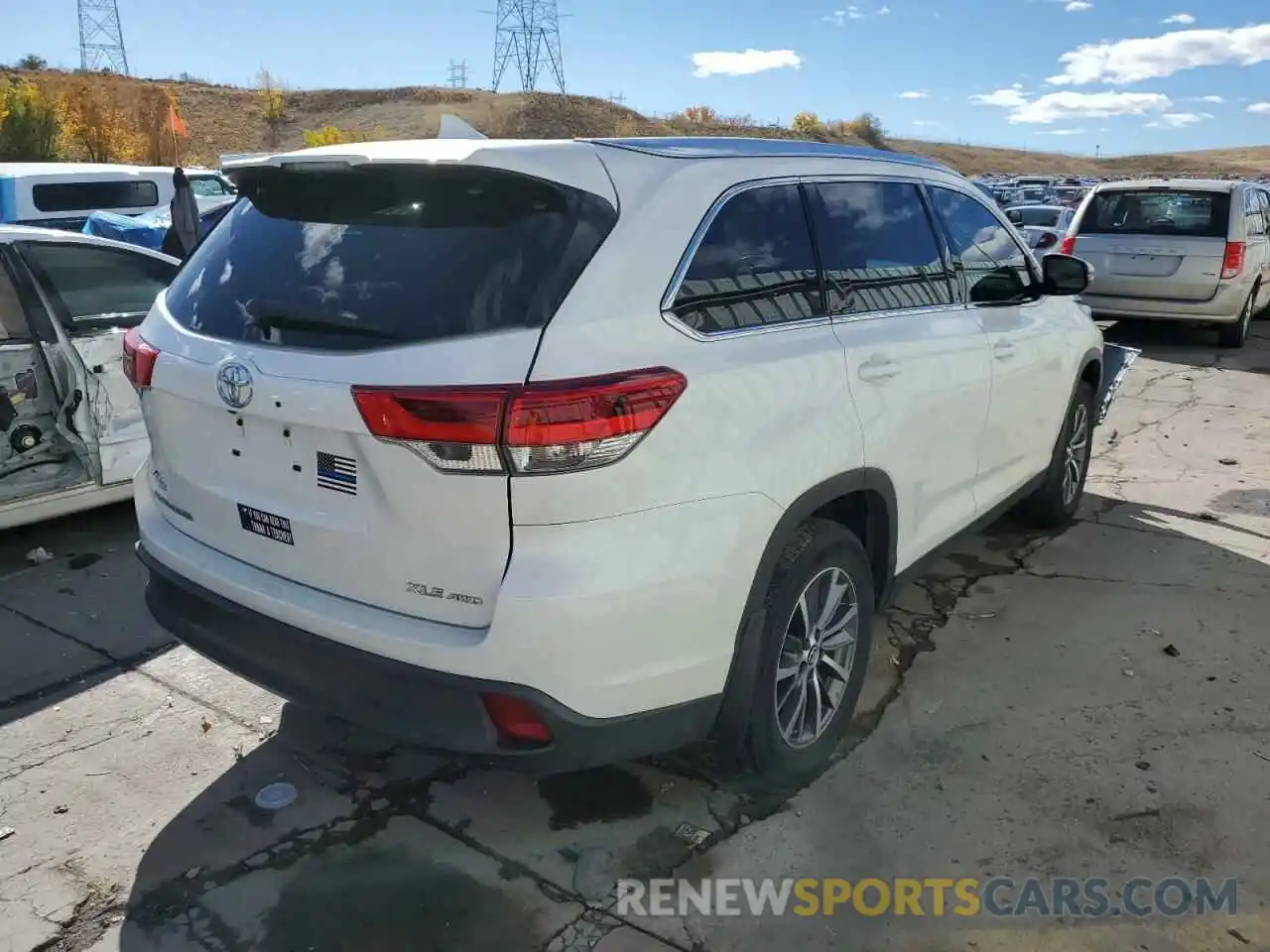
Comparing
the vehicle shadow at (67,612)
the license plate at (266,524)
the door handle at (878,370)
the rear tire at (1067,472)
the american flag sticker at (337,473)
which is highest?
the door handle at (878,370)

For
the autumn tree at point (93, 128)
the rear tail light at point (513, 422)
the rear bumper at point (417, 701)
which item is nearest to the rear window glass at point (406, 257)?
the rear tail light at point (513, 422)

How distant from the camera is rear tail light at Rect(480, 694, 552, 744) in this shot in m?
2.38

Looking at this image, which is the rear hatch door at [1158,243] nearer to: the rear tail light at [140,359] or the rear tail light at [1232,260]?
the rear tail light at [1232,260]

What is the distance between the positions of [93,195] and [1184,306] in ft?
45.8

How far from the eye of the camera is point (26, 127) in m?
30.7

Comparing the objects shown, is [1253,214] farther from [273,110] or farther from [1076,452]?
[273,110]

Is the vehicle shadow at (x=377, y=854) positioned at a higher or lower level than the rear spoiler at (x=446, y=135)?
lower

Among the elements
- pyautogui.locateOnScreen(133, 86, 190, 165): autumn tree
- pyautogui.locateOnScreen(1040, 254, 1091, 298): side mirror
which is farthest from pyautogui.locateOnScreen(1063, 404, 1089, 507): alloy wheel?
pyautogui.locateOnScreen(133, 86, 190, 165): autumn tree

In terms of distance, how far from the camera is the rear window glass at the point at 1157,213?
10.9 metres

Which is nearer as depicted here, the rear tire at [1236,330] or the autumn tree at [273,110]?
the rear tire at [1236,330]

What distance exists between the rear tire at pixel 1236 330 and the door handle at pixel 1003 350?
8748 mm

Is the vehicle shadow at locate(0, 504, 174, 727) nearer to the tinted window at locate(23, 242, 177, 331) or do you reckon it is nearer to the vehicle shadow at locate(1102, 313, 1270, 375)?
the tinted window at locate(23, 242, 177, 331)

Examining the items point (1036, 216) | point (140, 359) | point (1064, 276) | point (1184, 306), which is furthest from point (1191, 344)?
point (140, 359)

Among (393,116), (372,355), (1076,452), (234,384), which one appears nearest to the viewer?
(372,355)
